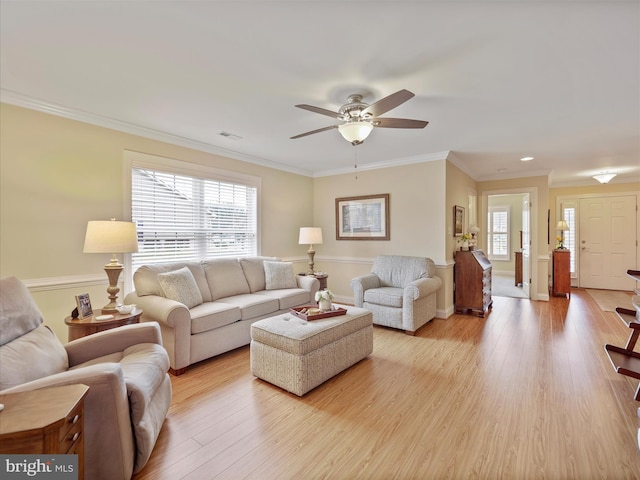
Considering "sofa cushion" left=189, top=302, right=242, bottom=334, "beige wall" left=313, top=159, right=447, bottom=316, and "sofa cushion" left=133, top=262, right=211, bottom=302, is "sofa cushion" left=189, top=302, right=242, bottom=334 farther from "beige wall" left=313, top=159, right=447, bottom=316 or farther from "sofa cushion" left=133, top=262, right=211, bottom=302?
"beige wall" left=313, top=159, right=447, bottom=316

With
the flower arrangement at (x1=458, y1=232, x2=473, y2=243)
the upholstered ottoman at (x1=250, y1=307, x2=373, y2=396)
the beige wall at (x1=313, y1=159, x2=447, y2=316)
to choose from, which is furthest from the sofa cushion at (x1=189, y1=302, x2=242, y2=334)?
the flower arrangement at (x1=458, y1=232, x2=473, y2=243)

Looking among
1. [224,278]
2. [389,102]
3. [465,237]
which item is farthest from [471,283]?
[224,278]

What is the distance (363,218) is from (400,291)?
161 centimetres

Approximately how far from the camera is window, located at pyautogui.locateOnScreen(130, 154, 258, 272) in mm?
3471

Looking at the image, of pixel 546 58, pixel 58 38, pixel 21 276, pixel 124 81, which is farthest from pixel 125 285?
pixel 546 58

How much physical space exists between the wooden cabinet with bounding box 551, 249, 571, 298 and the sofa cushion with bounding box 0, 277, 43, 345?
7690 mm

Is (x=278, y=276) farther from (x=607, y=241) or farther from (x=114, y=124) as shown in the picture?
(x=607, y=241)

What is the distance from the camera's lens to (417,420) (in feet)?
6.85

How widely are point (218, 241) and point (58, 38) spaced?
279 centimetres

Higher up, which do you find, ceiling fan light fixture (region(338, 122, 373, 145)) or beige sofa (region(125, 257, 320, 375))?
ceiling fan light fixture (region(338, 122, 373, 145))

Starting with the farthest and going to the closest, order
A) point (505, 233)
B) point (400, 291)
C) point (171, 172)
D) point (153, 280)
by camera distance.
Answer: point (505, 233) → point (400, 291) → point (171, 172) → point (153, 280)

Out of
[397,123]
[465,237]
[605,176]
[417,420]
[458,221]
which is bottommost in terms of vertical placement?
[417,420]

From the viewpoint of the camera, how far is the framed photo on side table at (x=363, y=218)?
5.00 metres

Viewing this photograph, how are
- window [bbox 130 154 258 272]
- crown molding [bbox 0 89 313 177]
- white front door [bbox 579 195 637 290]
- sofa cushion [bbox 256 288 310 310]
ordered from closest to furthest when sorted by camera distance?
crown molding [bbox 0 89 313 177] → window [bbox 130 154 258 272] → sofa cushion [bbox 256 288 310 310] → white front door [bbox 579 195 637 290]
